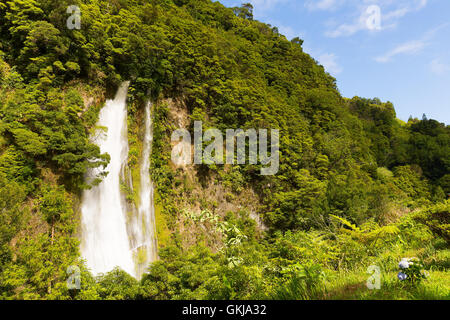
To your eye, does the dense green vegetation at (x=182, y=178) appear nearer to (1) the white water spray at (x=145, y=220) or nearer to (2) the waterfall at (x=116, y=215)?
(1) the white water spray at (x=145, y=220)

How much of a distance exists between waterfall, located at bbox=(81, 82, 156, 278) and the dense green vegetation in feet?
2.34

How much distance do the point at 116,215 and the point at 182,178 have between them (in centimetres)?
500

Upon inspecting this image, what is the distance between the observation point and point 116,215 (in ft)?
40.1

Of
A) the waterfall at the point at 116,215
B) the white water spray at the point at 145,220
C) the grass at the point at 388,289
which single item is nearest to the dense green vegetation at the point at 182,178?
the grass at the point at 388,289

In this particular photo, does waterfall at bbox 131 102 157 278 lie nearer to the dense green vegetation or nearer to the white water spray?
the white water spray

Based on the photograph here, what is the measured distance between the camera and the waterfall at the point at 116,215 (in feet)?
36.2

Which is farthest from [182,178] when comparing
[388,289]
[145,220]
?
[388,289]

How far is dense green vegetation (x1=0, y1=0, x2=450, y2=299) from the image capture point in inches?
199

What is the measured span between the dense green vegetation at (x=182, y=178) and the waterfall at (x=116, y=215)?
0.71m

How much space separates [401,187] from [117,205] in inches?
1472

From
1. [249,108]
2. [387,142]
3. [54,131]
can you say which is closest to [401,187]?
[387,142]

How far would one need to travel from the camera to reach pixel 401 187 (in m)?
32.4

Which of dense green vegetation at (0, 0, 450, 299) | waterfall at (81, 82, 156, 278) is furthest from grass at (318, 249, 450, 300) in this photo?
waterfall at (81, 82, 156, 278)

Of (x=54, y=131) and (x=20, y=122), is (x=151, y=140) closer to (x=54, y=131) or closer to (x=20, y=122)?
(x=54, y=131)
